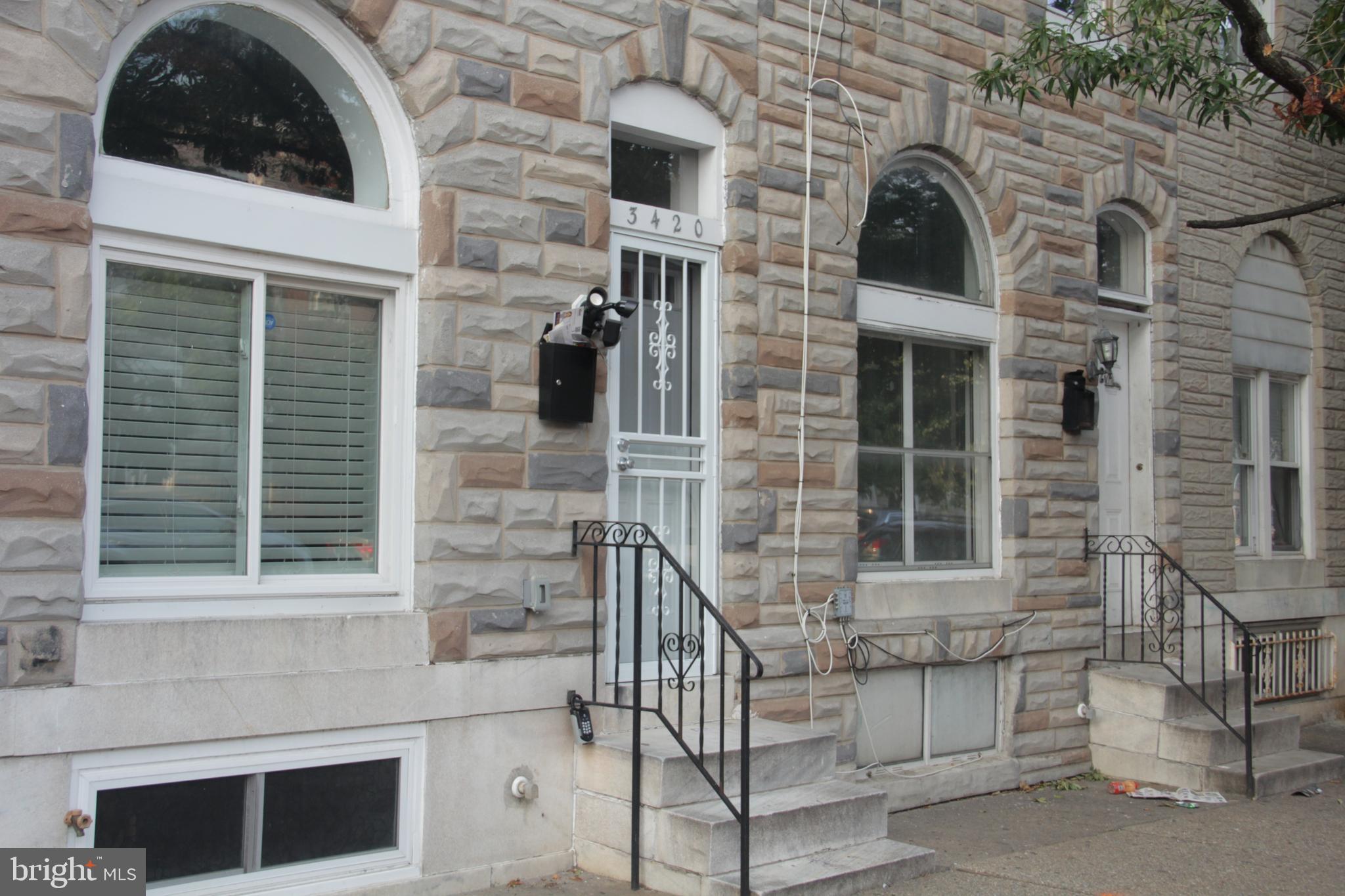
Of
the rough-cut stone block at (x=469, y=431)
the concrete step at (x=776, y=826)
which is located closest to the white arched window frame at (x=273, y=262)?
the rough-cut stone block at (x=469, y=431)

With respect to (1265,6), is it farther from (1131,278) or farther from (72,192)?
(72,192)

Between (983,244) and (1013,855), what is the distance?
4.34 meters

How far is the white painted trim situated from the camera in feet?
17.3

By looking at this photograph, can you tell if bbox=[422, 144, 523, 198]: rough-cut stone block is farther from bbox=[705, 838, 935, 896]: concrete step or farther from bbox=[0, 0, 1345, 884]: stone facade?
bbox=[705, 838, 935, 896]: concrete step

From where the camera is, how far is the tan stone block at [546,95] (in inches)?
253

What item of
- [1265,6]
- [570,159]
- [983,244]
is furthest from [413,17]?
[1265,6]

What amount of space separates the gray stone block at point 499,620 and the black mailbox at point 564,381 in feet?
3.16

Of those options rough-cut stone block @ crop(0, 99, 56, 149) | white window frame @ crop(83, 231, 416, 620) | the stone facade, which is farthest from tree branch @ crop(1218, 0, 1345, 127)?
rough-cut stone block @ crop(0, 99, 56, 149)

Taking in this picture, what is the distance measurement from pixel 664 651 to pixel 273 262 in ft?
9.34

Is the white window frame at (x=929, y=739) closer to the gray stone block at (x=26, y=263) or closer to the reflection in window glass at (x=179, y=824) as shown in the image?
the reflection in window glass at (x=179, y=824)

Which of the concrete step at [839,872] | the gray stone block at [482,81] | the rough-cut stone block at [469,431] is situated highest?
the gray stone block at [482,81]

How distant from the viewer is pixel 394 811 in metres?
5.88

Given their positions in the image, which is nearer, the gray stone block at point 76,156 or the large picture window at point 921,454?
the gray stone block at point 76,156

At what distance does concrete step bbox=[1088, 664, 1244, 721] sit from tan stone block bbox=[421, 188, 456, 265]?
231 inches
